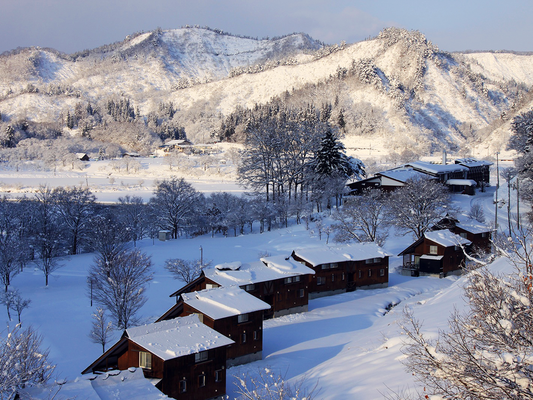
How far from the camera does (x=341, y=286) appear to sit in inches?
1326

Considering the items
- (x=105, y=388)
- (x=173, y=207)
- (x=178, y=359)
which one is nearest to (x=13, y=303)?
(x=178, y=359)

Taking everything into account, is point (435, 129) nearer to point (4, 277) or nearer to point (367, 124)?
point (367, 124)

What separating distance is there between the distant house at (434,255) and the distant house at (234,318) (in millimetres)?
19671

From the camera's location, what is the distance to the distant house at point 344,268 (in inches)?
1277

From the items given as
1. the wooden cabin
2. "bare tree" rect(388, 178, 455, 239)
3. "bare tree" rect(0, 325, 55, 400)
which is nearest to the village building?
"bare tree" rect(388, 178, 455, 239)

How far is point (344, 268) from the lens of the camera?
3350cm

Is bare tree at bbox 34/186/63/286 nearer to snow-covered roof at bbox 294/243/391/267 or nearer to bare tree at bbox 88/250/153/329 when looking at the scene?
bare tree at bbox 88/250/153/329

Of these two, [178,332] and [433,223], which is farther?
[433,223]

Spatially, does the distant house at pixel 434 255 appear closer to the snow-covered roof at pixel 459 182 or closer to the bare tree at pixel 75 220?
the snow-covered roof at pixel 459 182

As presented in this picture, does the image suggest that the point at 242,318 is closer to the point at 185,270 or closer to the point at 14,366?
the point at 14,366

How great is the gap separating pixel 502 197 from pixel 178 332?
47505 mm

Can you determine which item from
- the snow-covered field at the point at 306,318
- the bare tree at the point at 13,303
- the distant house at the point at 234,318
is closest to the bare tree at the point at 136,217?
the snow-covered field at the point at 306,318

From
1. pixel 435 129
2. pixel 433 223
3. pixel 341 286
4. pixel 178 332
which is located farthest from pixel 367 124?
pixel 178 332

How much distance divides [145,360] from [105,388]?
2.86 m
